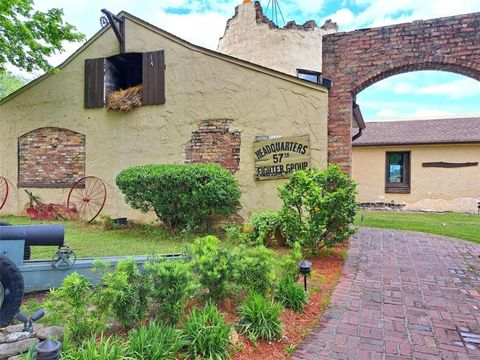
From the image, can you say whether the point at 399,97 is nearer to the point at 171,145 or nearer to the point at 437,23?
the point at 437,23

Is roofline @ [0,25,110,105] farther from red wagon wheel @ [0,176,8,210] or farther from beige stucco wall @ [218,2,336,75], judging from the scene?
beige stucco wall @ [218,2,336,75]

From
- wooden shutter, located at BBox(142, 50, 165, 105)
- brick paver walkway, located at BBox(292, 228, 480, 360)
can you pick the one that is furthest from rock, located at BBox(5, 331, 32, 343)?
wooden shutter, located at BBox(142, 50, 165, 105)

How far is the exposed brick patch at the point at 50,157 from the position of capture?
29.4 ft

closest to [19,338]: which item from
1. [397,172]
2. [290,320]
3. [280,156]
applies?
[290,320]

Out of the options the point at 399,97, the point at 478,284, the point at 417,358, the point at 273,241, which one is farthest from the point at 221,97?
the point at 399,97

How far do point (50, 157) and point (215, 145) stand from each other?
5.08 meters

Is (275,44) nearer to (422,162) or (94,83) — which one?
(94,83)

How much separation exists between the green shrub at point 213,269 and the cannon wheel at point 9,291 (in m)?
1.34

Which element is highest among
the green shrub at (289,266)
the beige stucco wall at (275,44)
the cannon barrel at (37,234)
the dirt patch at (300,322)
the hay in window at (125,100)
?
the beige stucco wall at (275,44)

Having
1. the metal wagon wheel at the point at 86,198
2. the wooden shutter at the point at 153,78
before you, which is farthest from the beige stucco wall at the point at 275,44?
the metal wagon wheel at the point at 86,198

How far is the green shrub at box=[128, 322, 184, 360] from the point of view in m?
2.09

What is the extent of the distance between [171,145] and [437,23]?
20.6 ft

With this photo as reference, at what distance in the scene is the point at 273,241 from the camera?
5.98 m

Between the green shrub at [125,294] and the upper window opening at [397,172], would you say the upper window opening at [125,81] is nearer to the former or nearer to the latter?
the green shrub at [125,294]
